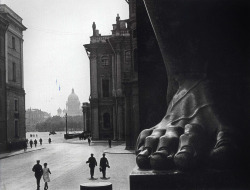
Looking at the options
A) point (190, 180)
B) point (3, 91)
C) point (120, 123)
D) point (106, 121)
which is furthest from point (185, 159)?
point (106, 121)

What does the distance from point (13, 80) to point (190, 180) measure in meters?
42.8

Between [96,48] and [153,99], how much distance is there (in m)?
55.0

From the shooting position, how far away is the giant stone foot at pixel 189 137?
1.69 metres

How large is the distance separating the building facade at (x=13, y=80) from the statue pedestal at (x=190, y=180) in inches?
1550

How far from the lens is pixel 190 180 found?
5.56ft

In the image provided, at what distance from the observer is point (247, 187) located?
1691mm

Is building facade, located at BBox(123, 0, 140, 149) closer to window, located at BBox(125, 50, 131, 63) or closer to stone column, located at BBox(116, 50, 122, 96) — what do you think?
window, located at BBox(125, 50, 131, 63)

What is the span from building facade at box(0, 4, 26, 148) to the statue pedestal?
3936 centimetres

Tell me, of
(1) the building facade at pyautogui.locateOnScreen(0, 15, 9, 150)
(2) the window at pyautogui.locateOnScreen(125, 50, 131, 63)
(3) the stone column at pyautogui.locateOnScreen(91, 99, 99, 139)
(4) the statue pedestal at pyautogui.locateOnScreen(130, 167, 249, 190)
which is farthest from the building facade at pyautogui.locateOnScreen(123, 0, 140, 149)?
(4) the statue pedestal at pyautogui.locateOnScreen(130, 167, 249, 190)

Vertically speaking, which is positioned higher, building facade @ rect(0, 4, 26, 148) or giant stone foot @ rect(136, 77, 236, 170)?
building facade @ rect(0, 4, 26, 148)

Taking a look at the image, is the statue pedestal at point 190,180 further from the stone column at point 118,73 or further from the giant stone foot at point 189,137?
the stone column at point 118,73

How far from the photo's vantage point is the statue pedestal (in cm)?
167

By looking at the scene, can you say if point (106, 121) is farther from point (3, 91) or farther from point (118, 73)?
point (3, 91)

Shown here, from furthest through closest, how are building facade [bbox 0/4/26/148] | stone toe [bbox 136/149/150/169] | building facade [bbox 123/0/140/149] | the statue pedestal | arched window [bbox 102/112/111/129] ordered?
1. arched window [bbox 102/112/111/129]
2. building facade [bbox 0/4/26/148]
3. building facade [bbox 123/0/140/149]
4. stone toe [bbox 136/149/150/169]
5. the statue pedestal
